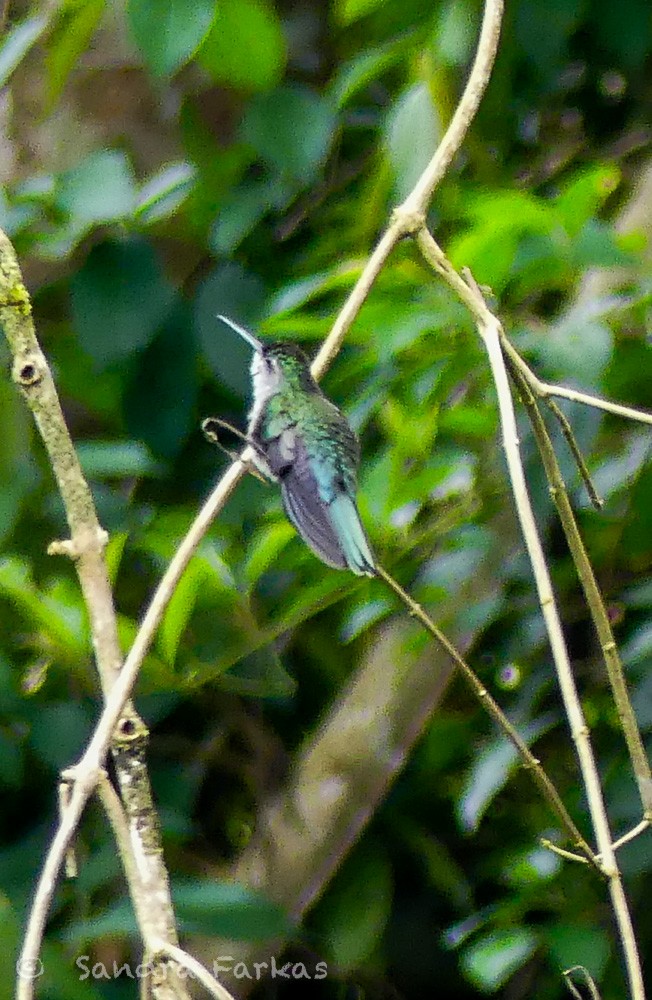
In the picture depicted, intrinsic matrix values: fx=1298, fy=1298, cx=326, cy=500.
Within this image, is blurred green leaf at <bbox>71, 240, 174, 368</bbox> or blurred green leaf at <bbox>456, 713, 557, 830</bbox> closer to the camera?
blurred green leaf at <bbox>456, 713, 557, 830</bbox>

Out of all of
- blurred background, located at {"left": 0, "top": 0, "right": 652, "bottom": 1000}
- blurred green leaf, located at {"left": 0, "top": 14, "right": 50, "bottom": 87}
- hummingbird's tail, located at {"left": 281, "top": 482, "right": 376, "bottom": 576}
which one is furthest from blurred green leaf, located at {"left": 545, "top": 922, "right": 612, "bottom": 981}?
blurred green leaf, located at {"left": 0, "top": 14, "right": 50, "bottom": 87}

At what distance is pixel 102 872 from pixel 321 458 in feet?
2.00

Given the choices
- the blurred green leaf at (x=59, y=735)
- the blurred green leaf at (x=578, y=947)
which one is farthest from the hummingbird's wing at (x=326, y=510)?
the blurred green leaf at (x=578, y=947)

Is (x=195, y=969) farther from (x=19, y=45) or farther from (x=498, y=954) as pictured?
(x=19, y=45)

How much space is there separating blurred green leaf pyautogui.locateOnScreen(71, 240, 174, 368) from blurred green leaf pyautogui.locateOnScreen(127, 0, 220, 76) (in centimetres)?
26

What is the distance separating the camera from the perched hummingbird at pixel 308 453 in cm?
109

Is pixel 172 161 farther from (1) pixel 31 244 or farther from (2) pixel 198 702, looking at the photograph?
(2) pixel 198 702

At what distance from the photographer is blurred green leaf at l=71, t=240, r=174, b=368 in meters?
1.56

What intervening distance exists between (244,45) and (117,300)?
13.1 inches

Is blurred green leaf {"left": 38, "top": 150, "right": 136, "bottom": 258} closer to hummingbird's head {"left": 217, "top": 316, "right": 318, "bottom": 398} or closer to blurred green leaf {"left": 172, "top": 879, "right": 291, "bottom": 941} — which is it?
hummingbird's head {"left": 217, "top": 316, "right": 318, "bottom": 398}

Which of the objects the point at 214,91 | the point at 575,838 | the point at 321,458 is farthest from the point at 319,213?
the point at 575,838

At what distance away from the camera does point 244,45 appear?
1.50 metres

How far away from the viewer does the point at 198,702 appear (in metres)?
1.85

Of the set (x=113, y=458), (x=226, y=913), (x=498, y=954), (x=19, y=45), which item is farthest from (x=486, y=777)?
(x=19, y=45)
